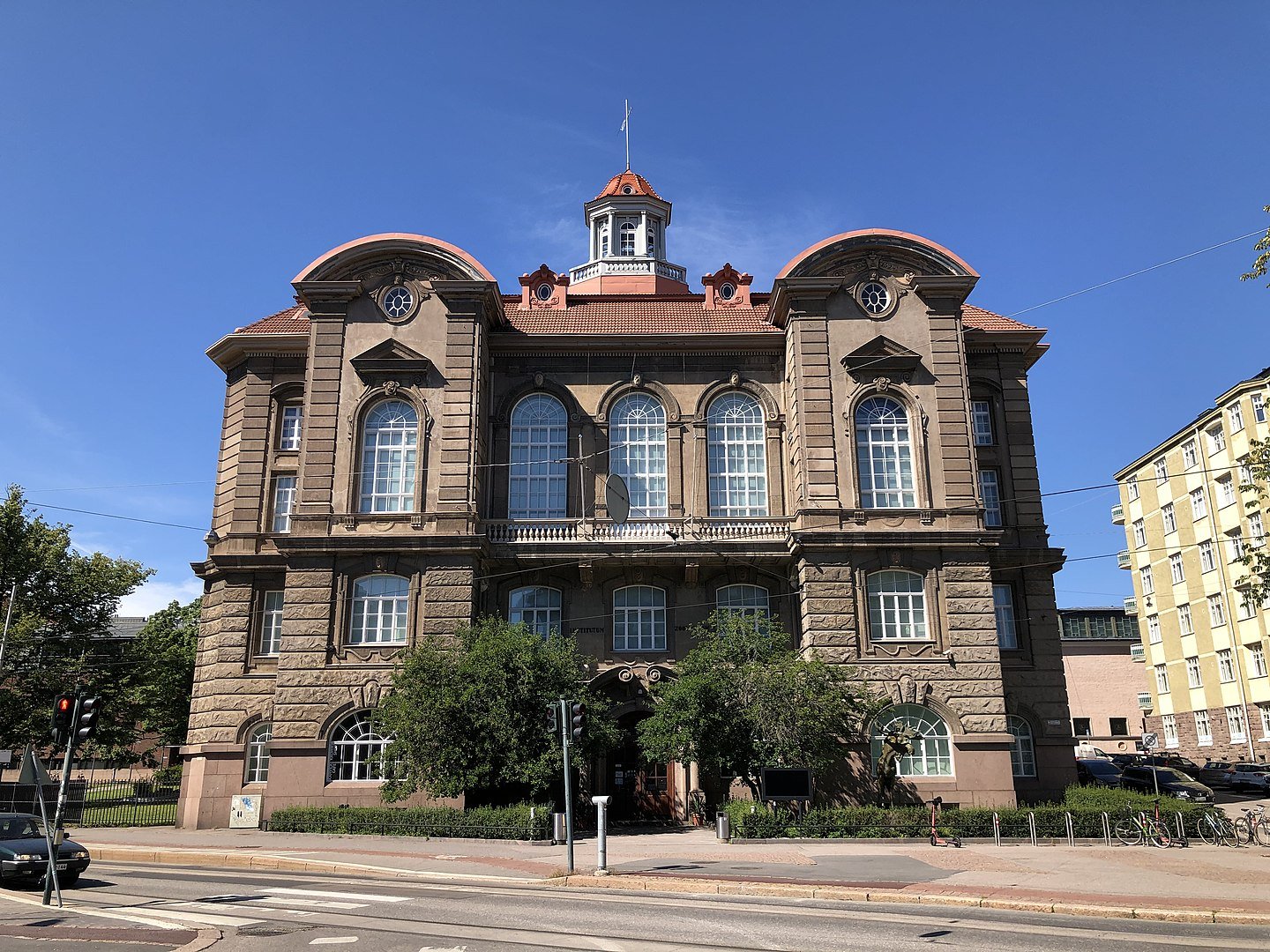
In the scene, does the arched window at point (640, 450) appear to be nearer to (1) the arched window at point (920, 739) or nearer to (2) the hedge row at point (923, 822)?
(1) the arched window at point (920, 739)

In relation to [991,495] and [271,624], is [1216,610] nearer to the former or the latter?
[991,495]

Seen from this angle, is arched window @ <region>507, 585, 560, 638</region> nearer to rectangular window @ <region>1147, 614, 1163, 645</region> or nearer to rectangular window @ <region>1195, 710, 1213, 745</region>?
rectangular window @ <region>1195, 710, 1213, 745</region>

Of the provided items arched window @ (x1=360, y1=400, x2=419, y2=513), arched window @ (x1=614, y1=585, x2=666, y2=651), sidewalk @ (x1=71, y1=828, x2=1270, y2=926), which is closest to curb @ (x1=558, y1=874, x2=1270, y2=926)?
sidewalk @ (x1=71, y1=828, x2=1270, y2=926)

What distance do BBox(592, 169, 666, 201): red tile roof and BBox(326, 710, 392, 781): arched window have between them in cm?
2942

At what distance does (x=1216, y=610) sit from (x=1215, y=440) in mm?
9258

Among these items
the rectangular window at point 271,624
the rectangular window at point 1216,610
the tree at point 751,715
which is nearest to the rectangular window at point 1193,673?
the rectangular window at point 1216,610

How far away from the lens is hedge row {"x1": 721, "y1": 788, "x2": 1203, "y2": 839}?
87.6 ft

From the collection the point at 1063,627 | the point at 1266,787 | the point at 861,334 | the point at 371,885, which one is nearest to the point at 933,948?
the point at 371,885

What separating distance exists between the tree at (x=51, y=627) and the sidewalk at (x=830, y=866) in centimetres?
1679

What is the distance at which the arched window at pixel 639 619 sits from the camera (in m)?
34.3

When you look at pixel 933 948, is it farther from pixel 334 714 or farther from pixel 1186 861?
pixel 334 714

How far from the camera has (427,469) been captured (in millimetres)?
34125

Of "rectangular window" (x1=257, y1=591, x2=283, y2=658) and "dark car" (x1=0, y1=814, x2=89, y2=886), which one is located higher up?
"rectangular window" (x1=257, y1=591, x2=283, y2=658)

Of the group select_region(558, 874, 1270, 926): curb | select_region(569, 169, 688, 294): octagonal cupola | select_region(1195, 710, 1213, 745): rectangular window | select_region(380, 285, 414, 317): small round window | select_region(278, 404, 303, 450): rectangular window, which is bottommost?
select_region(558, 874, 1270, 926): curb
